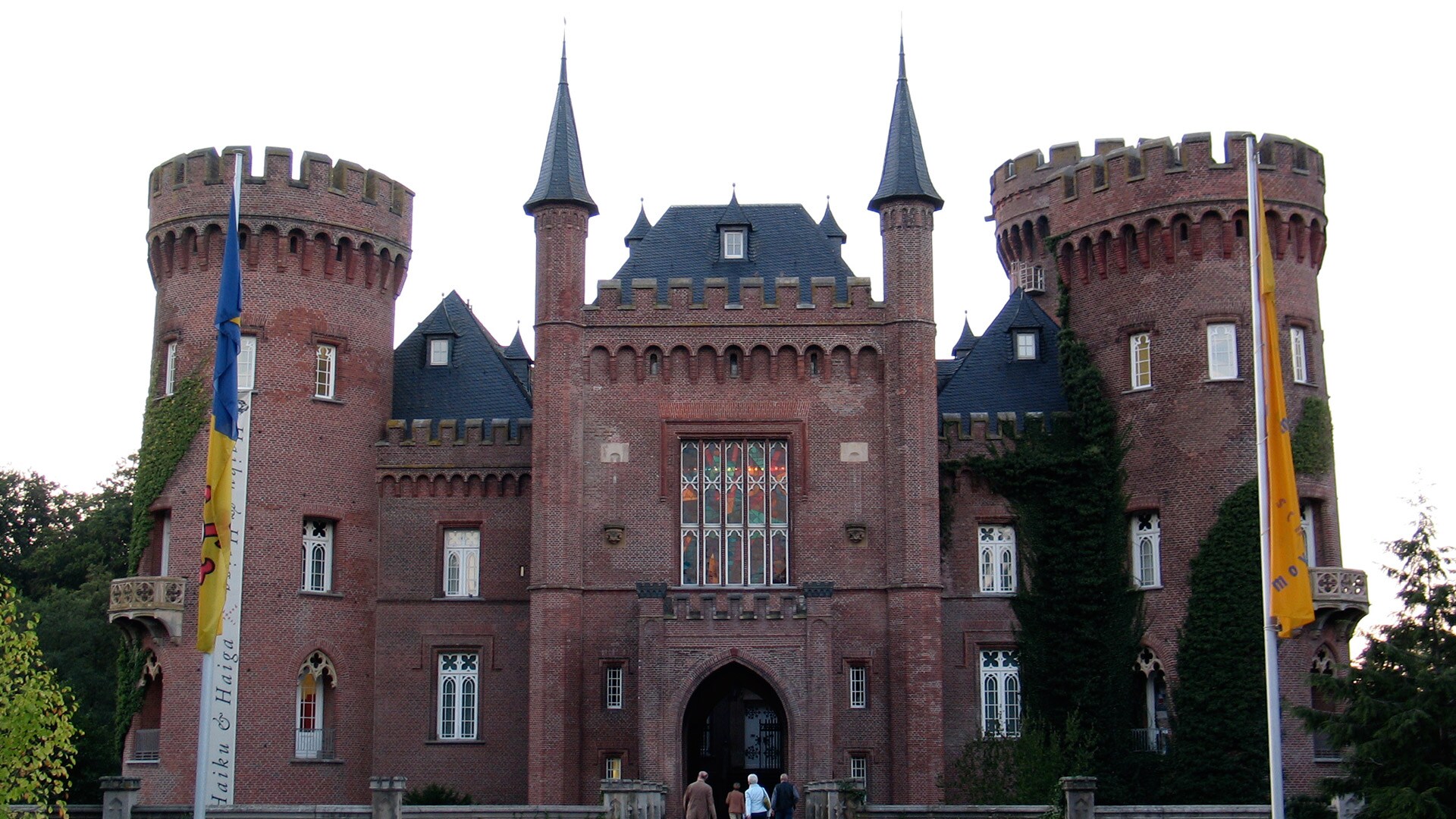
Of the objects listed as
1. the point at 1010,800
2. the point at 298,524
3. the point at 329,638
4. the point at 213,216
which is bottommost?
the point at 1010,800

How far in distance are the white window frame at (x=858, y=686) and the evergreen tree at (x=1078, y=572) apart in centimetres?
386

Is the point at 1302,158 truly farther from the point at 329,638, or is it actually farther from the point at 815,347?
the point at 329,638

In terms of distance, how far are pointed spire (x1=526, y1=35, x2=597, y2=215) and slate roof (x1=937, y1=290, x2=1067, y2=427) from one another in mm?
10444

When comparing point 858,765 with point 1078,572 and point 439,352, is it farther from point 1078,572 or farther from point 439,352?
point 439,352

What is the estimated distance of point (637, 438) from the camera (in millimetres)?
40094

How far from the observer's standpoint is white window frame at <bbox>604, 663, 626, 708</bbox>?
128 feet

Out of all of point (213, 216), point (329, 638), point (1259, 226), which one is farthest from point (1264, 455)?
point (213, 216)

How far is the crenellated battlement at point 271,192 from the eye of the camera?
40.6 m

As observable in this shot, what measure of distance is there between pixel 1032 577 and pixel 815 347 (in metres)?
7.55

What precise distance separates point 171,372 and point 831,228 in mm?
17314

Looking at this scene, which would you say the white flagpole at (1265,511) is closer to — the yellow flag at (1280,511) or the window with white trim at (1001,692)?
the yellow flag at (1280,511)

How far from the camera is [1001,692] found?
40.4 meters

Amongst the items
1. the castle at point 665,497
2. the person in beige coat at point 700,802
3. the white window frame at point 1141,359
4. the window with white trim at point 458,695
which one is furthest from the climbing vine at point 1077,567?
the window with white trim at point 458,695

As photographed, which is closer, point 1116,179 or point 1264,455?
point 1264,455
